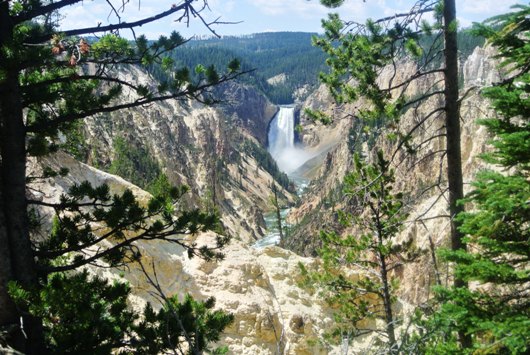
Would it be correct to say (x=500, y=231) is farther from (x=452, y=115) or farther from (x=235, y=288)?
(x=235, y=288)

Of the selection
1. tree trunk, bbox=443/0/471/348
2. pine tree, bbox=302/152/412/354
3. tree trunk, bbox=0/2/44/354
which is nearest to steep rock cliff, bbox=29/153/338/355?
pine tree, bbox=302/152/412/354

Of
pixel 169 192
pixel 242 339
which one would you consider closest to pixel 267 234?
pixel 242 339

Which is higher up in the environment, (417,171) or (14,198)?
(14,198)

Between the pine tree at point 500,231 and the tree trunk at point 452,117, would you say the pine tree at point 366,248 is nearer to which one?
the tree trunk at point 452,117

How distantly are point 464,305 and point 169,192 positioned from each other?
11.7 feet

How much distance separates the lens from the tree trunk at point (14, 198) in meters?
4.60

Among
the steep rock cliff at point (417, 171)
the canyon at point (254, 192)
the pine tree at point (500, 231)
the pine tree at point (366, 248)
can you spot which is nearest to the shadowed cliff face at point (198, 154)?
the canyon at point (254, 192)

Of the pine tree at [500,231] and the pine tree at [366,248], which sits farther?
the pine tree at [366,248]

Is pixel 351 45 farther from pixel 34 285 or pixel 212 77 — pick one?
pixel 34 285

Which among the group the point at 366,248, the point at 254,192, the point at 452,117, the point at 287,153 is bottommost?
the point at 287,153

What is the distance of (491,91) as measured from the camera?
521 centimetres

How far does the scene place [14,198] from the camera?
466 cm

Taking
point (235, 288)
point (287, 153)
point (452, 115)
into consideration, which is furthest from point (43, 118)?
point (287, 153)

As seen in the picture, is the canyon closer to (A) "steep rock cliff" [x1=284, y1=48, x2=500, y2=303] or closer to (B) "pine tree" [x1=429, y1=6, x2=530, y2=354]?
(A) "steep rock cliff" [x1=284, y1=48, x2=500, y2=303]
